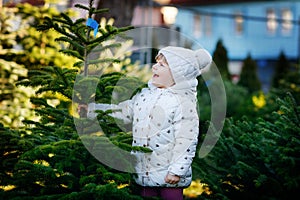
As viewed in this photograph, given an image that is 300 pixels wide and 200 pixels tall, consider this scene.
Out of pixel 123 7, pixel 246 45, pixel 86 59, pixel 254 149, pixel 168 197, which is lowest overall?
pixel 168 197

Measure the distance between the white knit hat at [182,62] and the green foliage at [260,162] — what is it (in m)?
0.88

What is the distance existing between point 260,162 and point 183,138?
1.10 metres

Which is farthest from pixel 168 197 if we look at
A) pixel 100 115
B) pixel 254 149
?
pixel 254 149

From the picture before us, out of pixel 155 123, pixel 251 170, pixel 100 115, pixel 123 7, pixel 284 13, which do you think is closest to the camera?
pixel 155 123

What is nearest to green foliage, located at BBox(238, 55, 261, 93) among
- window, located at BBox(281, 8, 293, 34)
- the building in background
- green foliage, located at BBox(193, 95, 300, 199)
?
green foliage, located at BBox(193, 95, 300, 199)

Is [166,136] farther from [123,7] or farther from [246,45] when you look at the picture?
[246,45]

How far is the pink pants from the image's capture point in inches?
133

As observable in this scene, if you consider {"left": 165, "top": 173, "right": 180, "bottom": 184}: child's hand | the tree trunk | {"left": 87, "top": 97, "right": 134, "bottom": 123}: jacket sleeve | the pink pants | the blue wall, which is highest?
the blue wall

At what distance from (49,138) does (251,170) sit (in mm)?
1501

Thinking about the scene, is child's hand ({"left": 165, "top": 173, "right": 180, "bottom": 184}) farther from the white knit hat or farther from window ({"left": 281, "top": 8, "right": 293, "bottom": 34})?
window ({"left": 281, "top": 8, "right": 293, "bottom": 34})

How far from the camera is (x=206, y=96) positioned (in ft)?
39.7

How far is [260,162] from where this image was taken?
409 centimetres

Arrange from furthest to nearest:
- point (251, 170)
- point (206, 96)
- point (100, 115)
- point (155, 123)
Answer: point (206, 96)
point (251, 170)
point (100, 115)
point (155, 123)

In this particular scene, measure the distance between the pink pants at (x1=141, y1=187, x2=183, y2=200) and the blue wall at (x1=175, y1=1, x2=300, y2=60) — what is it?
28.2 m
